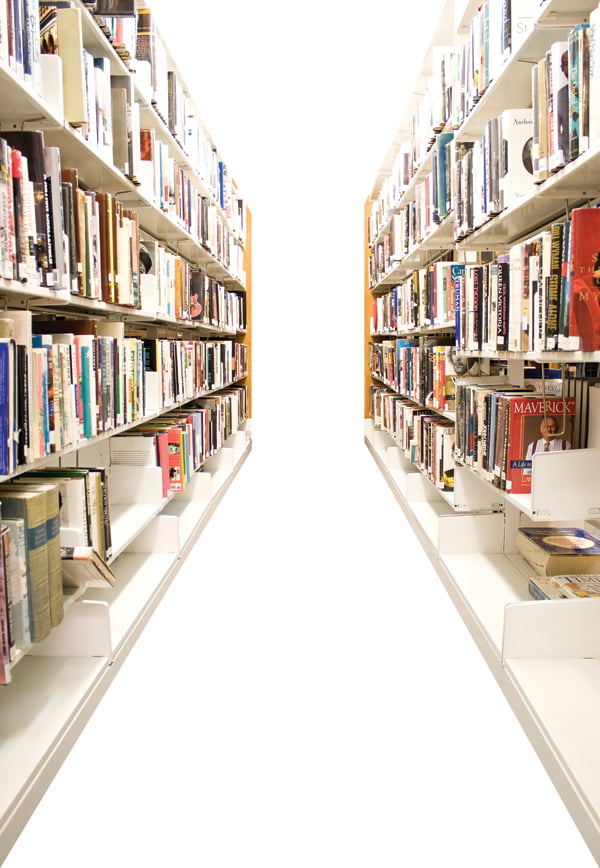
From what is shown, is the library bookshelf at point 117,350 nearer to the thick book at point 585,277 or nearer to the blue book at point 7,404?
the blue book at point 7,404

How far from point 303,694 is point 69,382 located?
1.16 m

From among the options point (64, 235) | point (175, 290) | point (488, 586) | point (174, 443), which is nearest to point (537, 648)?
point (488, 586)

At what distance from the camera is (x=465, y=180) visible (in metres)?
2.54

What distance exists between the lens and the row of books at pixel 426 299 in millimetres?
3219

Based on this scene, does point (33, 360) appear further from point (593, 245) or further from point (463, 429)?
point (463, 429)

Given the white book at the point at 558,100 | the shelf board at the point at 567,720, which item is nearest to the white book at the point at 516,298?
the white book at the point at 558,100

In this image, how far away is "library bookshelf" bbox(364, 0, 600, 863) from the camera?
1.52 metres

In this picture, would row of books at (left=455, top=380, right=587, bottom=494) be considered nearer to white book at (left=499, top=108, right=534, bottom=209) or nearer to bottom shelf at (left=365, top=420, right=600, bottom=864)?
bottom shelf at (left=365, top=420, right=600, bottom=864)

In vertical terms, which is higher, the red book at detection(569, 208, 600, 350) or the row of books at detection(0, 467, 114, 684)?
the red book at detection(569, 208, 600, 350)

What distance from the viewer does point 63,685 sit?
1.72 meters

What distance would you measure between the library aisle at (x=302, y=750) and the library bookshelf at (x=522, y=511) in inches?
4.0

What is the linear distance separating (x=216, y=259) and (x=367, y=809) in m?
3.98

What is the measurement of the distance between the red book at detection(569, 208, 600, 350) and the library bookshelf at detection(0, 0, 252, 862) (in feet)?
4.33

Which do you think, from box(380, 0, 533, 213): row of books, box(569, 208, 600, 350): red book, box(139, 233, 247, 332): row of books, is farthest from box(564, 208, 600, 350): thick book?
box(139, 233, 247, 332): row of books
